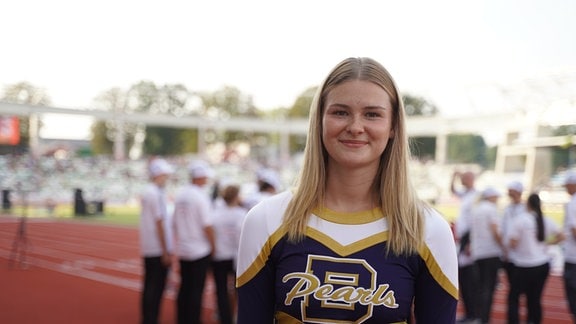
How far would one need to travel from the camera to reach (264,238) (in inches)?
61.0

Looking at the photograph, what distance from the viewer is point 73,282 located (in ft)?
21.7

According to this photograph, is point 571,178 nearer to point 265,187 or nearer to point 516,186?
point 516,186

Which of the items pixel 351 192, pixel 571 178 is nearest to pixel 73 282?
pixel 571 178

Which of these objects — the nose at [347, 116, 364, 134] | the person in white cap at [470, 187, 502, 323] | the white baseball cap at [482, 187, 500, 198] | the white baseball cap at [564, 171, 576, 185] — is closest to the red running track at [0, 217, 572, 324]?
the person in white cap at [470, 187, 502, 323]

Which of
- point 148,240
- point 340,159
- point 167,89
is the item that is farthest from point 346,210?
point 167,89

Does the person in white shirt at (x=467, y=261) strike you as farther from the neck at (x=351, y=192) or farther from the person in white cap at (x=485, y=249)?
the neck at (x=351, y=192)

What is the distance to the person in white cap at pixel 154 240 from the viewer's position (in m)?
5.61

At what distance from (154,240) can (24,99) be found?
1743 millimetres

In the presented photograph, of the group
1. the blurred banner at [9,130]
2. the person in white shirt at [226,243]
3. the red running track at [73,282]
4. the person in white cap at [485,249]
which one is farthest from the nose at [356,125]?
the person in white cap at [485,249]

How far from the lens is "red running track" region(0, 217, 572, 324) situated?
473 centimetres

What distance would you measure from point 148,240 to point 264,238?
4.33m

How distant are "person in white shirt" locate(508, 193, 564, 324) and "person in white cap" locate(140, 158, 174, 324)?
3441 mm

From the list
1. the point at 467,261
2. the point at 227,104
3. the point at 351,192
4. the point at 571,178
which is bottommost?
the point at 467,261

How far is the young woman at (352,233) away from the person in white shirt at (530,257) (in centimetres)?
471
